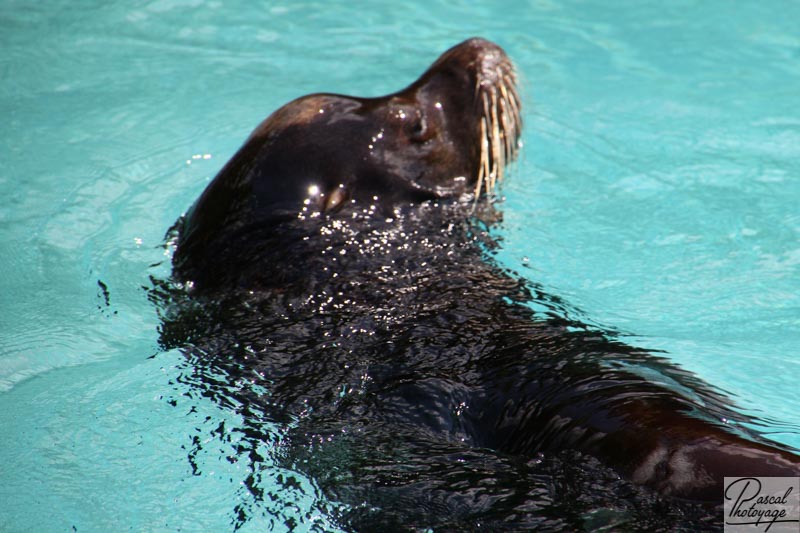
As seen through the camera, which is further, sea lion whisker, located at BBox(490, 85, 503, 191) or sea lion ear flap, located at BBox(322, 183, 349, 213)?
sea lion whisker, located at BBox(490, 85, 503, 191)

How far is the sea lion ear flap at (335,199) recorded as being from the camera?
414 centimetres

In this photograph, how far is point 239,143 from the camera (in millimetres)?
6555

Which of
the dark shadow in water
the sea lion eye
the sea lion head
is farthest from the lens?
the sea lion eye

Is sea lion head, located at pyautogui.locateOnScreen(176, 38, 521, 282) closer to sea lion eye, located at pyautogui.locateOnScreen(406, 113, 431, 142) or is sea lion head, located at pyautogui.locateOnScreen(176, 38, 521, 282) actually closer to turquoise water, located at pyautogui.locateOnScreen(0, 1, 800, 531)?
sea lion eye, located at pyautogui.locateOnScreen(406, 113, 431, 142)

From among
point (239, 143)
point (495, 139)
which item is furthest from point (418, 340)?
point (239, 143)

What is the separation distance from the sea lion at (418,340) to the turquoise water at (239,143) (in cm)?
23

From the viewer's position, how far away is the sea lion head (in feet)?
13.5

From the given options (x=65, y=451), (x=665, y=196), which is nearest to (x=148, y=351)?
(x=65, y=451)

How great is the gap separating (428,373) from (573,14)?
19.2ft

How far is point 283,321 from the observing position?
3.73m

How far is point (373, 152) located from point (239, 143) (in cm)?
246

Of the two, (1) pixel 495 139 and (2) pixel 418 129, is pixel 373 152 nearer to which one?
(2) pixel 418 129

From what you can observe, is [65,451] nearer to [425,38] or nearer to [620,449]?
[620,449]

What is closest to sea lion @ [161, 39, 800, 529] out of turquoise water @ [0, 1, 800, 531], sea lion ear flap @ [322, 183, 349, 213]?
sea lion ear flap @ [322, 183, 349, 213]
